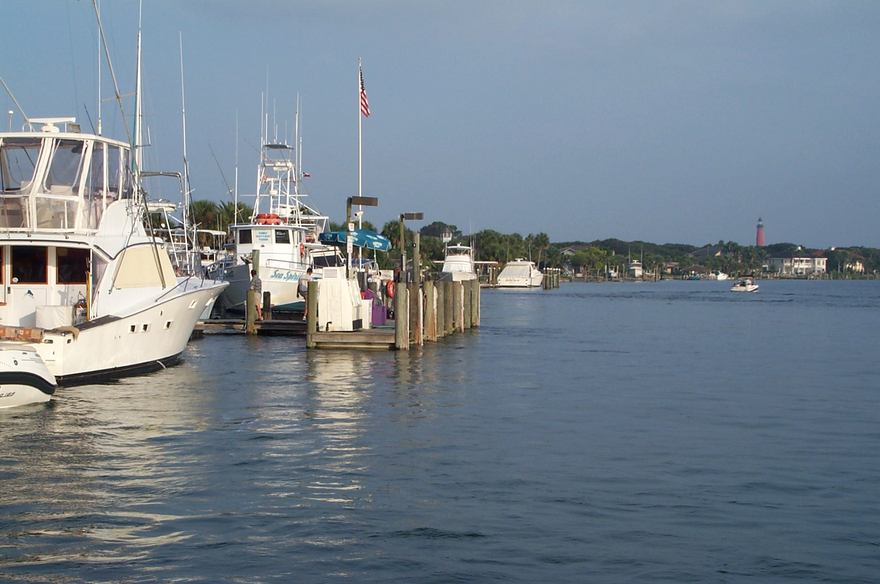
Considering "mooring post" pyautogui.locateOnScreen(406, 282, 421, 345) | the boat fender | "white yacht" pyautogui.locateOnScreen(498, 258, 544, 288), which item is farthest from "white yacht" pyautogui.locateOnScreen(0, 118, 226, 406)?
"white yacht" pyautogui.locateOnScreen(498, 258, 544, 288)

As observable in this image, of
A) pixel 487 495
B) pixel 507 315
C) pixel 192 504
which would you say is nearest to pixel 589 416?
pixel 487 495

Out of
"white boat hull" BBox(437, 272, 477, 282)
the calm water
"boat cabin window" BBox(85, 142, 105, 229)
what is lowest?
the calm water

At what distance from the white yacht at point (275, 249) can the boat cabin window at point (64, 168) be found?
16.9 metres

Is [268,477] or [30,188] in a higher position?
[30,188]

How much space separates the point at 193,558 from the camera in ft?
31.4

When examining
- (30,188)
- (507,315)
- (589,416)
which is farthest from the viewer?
(507,315)

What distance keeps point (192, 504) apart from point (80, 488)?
1.59 metres

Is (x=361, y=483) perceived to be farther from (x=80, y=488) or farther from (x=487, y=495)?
(x=80, y=488)

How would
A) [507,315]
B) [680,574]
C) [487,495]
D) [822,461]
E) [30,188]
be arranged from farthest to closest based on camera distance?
[507,315] < [30,188] < [822,461] < [487,495] < [680,574]

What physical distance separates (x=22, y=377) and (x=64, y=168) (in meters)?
Answer: 5.90

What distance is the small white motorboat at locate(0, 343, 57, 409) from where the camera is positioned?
1628 centimetres

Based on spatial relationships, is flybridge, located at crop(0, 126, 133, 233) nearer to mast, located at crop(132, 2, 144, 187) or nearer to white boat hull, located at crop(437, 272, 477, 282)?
mast, located at crop(132, 2, 144, 187)

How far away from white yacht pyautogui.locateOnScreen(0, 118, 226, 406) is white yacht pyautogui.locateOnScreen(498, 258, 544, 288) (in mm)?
115813

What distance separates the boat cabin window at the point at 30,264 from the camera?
20.7m
